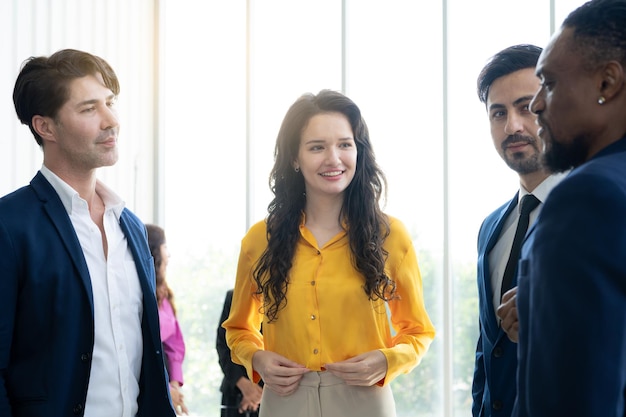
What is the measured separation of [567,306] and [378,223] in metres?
1.54

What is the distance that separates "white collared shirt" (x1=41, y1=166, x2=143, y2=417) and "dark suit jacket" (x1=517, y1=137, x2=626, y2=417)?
142 centimetres

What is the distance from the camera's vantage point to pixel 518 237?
6.97ft

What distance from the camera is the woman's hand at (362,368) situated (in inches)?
94.6

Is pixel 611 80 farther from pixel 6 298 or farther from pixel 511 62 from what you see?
pixel 6 298

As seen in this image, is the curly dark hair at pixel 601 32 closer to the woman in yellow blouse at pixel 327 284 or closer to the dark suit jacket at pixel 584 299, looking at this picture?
the dark suit jacket at pixel 584 299

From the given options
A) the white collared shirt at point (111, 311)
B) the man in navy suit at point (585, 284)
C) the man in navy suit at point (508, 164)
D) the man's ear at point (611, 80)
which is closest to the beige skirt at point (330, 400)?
the man in navy suit at point (508, 164)

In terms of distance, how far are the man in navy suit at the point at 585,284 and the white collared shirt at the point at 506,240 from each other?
87cm

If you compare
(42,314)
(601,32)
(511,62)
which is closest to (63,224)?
(42,314)

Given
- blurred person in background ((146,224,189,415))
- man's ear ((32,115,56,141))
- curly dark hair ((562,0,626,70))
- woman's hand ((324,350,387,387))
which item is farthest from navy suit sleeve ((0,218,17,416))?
blurred person in background ((146,224,189,415))

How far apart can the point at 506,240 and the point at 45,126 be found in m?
1.47

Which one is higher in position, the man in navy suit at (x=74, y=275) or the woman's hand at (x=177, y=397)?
the man in navy suit at (x=74, y=275)

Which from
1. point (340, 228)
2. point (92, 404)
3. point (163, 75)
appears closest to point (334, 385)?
point (340, 228)

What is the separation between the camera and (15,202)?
2.22 meters

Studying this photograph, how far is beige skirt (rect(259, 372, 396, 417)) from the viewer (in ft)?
8.09
